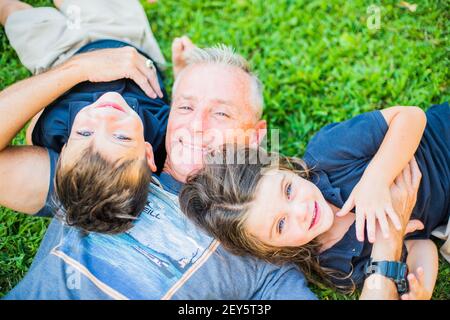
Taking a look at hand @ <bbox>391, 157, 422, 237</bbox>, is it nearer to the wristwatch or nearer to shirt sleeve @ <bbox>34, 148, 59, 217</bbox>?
the wristwatch

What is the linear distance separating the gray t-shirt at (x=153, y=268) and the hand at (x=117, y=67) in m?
0.79

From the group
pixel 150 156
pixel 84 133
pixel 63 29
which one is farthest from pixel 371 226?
pixel 63 29

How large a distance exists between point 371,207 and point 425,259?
0.44m

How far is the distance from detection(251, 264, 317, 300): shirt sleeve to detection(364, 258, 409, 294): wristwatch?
12.2 inches

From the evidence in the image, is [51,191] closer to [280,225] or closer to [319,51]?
[280,225]

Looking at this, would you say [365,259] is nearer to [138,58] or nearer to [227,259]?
[227,259]

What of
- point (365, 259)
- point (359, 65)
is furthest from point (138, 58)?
point (365, 259)

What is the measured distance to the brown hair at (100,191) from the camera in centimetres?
240

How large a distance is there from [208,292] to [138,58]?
56.1 inches

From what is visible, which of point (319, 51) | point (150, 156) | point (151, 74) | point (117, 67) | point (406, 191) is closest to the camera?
point (406, 191)

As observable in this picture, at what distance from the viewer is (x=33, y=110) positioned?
2.73 metres

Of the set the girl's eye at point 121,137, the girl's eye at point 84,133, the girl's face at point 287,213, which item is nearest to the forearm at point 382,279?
the girl's face at point 287,213

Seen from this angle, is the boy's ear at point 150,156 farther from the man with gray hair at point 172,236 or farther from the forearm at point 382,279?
the forearm at point 382,279

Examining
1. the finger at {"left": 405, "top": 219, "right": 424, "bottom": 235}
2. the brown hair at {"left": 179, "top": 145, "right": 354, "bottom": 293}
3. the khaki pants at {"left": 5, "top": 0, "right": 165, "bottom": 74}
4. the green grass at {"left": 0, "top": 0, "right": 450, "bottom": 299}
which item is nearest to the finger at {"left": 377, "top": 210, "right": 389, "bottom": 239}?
the finger at {"left": 405, "top": 219, "right": 424, "bottom": 235}
